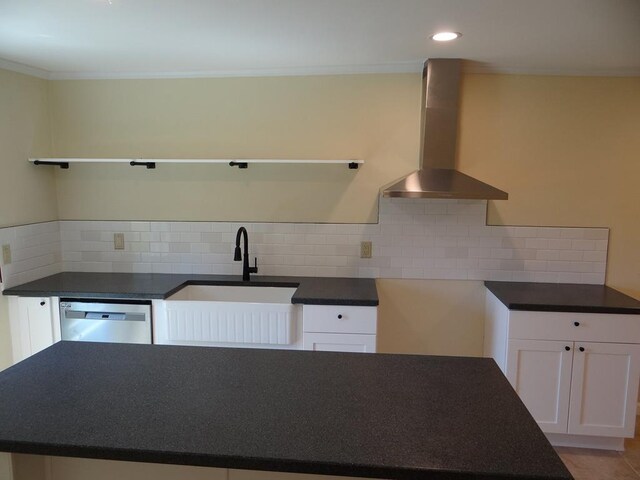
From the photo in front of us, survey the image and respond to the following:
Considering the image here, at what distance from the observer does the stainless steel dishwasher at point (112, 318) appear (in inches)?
104

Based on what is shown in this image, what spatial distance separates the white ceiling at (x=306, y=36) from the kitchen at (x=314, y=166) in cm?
12

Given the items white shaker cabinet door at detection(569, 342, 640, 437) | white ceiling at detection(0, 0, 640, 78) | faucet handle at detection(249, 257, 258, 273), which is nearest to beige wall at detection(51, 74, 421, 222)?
white ceiling at detection(0, 0, 640, 78)

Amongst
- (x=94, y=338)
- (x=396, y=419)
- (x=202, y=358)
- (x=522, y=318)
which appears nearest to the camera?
(x=396, y=419)

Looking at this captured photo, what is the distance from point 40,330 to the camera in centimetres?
270

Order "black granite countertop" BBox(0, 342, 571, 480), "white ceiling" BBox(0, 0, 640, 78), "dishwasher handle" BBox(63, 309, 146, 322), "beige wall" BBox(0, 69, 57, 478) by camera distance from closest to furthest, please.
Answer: "black granite countertop" BBox(0, 342, 571, 480)
"white ceiling" BBox(0, 0, 640, 78)
"dishwasher handle" BBox(63, 309, 146, 322)
"beige wall" BBox(0, 69, 57, 478)

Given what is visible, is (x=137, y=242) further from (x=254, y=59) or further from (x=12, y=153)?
(x=254, y=59)

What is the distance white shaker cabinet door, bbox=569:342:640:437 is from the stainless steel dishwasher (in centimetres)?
259

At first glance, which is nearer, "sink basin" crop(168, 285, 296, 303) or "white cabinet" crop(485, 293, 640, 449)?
"white cabinet" crop(485, 293, 640, 449)

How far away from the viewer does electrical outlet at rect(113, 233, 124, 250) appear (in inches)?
→ 125

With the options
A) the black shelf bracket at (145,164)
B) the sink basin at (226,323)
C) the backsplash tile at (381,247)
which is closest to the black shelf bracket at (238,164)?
the backsplash tile at (381,247)

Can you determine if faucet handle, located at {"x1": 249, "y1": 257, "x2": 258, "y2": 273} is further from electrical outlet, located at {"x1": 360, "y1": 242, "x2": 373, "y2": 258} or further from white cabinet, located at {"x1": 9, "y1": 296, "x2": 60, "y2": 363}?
white cabinet, located at {"x1": 9, "y1": 296, "x2": 60, "y2": 363}

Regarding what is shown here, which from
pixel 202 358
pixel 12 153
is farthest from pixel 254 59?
pixel 202 358

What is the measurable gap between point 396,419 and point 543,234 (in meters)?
2.32

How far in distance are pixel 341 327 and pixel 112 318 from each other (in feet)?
4.62
